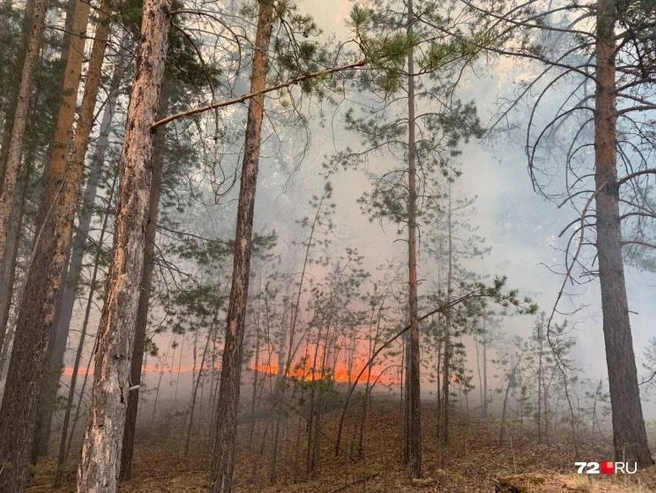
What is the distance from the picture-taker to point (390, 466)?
448 inches

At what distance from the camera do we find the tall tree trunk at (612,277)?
7574 mm

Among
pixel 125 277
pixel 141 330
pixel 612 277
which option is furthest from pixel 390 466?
pixel 125 277

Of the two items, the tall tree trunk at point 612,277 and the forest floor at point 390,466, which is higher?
the tall tree trunk at point 612,277

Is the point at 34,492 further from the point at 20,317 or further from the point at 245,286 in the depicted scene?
the point at 245,286

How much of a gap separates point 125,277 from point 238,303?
294cm

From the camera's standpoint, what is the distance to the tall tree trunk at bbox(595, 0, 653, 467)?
757cm

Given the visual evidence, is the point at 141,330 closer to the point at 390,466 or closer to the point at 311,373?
the point at 390,466

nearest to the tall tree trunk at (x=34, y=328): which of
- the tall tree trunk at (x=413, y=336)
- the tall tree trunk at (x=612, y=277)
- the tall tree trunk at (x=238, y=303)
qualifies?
the tall tree trunk at (x=238, y=303)

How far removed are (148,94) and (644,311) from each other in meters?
63.2

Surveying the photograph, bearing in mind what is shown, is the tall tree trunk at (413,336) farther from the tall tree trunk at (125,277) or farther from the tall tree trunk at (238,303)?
the tall tree trunk at (125,277)

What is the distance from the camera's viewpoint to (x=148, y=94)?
3.68 metres

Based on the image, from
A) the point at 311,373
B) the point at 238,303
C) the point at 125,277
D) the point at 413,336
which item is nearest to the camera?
the point at 125,277

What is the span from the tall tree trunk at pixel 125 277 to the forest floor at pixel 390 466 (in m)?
4.36

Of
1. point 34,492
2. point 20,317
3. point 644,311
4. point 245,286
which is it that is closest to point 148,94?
point 245,286
